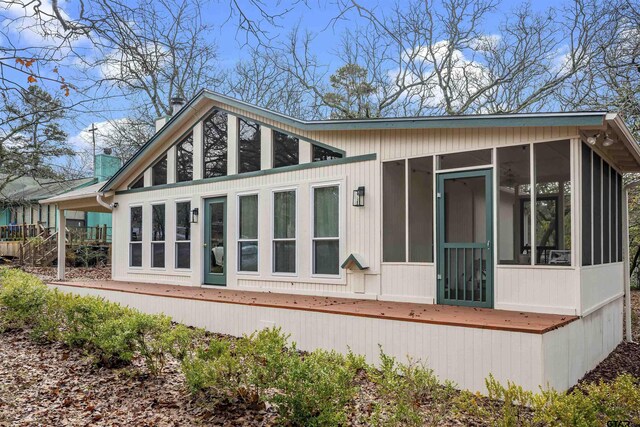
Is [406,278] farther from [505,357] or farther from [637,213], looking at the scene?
[637,213]

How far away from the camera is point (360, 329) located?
5695mm

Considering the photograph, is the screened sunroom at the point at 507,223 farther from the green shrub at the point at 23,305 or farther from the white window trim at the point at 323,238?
the green shrub at the point at 23,305

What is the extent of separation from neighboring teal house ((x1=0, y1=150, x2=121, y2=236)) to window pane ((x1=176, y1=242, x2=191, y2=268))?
12.1 meters

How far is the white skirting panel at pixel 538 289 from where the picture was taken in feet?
18.0

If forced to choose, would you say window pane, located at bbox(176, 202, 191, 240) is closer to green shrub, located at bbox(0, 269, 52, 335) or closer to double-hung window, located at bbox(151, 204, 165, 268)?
double-hung window, located at bbox(151, 204, 165, 268)

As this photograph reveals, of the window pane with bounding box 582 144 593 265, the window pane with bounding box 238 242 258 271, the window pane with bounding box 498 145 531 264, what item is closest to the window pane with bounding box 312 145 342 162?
the window pane with bounding box 238 242 258 271

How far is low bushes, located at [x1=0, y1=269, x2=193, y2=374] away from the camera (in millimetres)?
4855

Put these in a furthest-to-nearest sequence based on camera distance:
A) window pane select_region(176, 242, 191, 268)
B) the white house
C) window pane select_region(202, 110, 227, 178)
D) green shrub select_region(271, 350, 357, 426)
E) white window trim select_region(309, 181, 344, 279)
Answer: window pane select_region(176, 242, 191, 268) < window pane select_region(202, 110, 227, 178) < white window trim select_region(309, 181, 344, 279) < the white house < green shrub select_region(271, 350, 357, 426)

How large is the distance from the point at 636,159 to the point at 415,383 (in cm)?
608

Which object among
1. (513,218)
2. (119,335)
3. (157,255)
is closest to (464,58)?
(513,218)

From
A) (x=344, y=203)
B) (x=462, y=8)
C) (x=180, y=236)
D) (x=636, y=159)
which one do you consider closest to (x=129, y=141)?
(x=180, y=236)

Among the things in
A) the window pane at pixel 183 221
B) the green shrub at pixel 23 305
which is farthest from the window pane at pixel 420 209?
the green shrub at pixel 23 305

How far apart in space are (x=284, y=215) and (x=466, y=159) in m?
3.23

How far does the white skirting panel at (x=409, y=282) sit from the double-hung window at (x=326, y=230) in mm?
921
